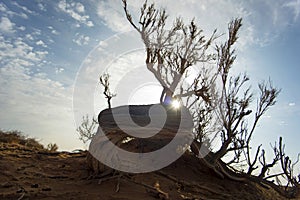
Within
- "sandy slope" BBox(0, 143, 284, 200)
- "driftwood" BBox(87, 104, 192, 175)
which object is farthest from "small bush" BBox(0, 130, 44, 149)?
"driftwood" BBox(87, 104, 192, 175)

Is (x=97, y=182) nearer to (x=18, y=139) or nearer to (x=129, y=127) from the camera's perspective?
(x=129, y=127)

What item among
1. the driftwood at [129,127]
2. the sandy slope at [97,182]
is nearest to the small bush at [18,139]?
the sandy slope at [97,182]

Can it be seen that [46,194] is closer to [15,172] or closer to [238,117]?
[15,172]

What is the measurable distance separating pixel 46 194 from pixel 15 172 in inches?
77.9

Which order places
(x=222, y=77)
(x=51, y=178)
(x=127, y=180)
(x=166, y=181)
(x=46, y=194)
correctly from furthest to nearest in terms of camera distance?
(x=222, y=77)
(x=166, y=181)
(x=51, y=178)
(x=127, y=180)
(x=46, y=194)

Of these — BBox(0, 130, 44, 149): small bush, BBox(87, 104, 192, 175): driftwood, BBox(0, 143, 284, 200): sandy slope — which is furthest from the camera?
BBox(0, 130, 44, 149): small bush

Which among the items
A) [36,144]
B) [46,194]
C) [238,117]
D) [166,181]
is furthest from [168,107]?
[36,144]

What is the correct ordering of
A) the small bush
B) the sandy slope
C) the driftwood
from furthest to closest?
the small bush < the driftwood < the sandy slope

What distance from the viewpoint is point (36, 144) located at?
44.3 ft

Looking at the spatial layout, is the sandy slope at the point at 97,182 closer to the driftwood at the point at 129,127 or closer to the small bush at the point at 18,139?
the driftwood at the point at 129,127

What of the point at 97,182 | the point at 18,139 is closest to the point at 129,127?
the point at 97,182

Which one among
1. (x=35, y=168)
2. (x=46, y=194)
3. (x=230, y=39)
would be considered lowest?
(x=46, y=194)

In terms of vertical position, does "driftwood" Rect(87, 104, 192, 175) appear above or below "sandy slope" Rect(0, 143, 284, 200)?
above

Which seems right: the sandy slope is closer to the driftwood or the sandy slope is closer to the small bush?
the driftwood
